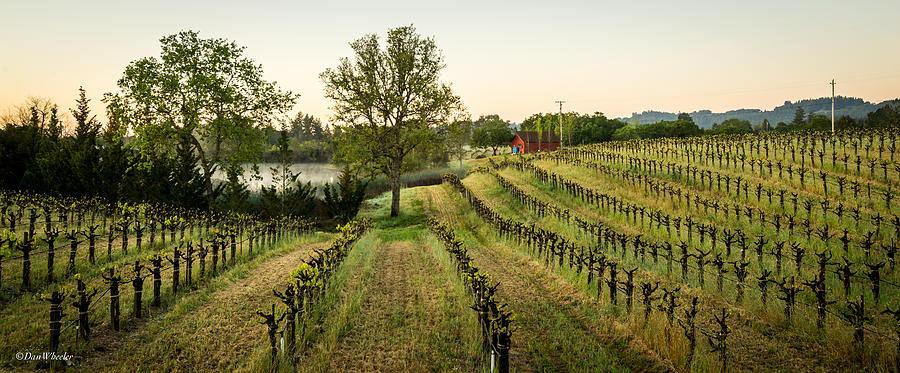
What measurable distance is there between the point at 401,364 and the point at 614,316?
214 inches

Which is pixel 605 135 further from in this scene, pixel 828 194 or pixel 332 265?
pixel 332 265

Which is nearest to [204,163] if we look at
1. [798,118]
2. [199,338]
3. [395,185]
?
[395,185]

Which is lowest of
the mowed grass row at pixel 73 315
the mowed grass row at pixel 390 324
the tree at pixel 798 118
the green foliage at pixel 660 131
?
the mowed grass row at pixel 390 324

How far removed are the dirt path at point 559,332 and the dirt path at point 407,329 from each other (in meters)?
1.34

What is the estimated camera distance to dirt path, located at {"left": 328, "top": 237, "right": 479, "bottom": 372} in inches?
307

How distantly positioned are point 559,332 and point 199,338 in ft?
25.0

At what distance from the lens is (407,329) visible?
9.36 meters

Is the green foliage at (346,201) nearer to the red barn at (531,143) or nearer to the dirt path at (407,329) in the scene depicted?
the dirt path at (407,329)

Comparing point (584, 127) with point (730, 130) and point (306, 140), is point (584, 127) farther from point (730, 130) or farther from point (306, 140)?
point (306, 140)

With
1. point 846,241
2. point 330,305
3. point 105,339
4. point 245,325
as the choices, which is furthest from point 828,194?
point 105,339

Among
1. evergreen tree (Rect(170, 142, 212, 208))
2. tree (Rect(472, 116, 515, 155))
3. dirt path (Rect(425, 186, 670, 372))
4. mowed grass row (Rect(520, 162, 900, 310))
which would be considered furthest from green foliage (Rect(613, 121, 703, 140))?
dirt path (Rect(425, 186, 670, 372))

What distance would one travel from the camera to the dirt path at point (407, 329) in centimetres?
779

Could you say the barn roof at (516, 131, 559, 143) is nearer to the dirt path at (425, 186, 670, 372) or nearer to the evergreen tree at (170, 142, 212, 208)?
A: the evergreen tree at (170, 142, 212, 208)

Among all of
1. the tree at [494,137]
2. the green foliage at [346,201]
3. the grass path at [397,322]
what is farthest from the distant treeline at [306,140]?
the grass path at [397,322]
